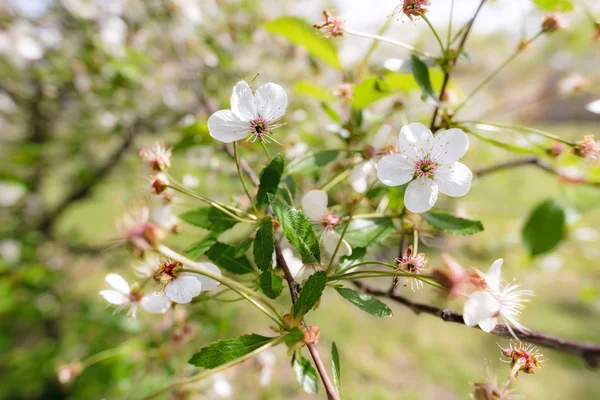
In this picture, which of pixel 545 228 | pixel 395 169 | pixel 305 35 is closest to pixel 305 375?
pixel 395 169

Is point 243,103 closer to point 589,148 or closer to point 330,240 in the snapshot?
point 330,240

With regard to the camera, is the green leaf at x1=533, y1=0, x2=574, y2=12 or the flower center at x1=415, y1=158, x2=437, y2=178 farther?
the green leaf at x1=533, y1=0, x2=574, y2=12

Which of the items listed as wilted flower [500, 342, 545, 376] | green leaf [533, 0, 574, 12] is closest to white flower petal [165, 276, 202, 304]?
wilted flower [500, 342, 545, 376]

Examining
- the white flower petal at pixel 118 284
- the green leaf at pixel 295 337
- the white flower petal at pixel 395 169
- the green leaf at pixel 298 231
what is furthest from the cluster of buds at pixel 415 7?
the white flower petal at pixel 118 284

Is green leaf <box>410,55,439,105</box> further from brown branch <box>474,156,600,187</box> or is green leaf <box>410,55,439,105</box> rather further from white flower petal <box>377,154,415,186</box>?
brown branch <box>474,156,600,187</box>

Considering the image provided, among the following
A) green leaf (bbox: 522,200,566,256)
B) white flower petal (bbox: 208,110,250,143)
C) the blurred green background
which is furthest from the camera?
the blurred green background

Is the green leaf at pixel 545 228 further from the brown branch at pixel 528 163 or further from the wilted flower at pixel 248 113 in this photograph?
the wilted flower at pixel 248 113

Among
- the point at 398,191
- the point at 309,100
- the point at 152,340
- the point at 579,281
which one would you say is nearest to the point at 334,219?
the point at 398,191

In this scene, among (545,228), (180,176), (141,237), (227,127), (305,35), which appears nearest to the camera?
(141,237)
